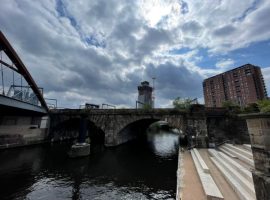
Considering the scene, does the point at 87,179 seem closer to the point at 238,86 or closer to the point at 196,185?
the point at 196,185

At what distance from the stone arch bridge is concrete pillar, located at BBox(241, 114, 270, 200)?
50.6ft

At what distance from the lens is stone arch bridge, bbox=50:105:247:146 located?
2039cm

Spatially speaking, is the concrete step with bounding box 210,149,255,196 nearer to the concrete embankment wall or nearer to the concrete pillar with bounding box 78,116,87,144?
the concrete pillar with bounding box 78,116,87,144

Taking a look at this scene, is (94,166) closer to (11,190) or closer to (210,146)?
(11,190)

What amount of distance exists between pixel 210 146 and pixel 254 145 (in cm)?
1577

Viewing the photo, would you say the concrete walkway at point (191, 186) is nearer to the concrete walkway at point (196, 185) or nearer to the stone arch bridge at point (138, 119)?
the concrete walkway at point (196, 185)

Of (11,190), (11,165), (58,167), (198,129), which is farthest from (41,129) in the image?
(198,129)

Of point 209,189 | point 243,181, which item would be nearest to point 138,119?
point 209,189

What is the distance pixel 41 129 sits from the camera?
29.2 meters

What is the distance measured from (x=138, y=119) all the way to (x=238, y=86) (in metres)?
59.1

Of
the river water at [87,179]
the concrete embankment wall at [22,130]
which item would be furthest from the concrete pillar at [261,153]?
the concrete embankment wall at [22,130]

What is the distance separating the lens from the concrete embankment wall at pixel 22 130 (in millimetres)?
22383

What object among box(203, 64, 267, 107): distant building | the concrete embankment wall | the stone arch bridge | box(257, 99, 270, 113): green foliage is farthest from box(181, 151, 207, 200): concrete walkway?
box(203, 64, 267, 107): distant building

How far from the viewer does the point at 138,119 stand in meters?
24.7
